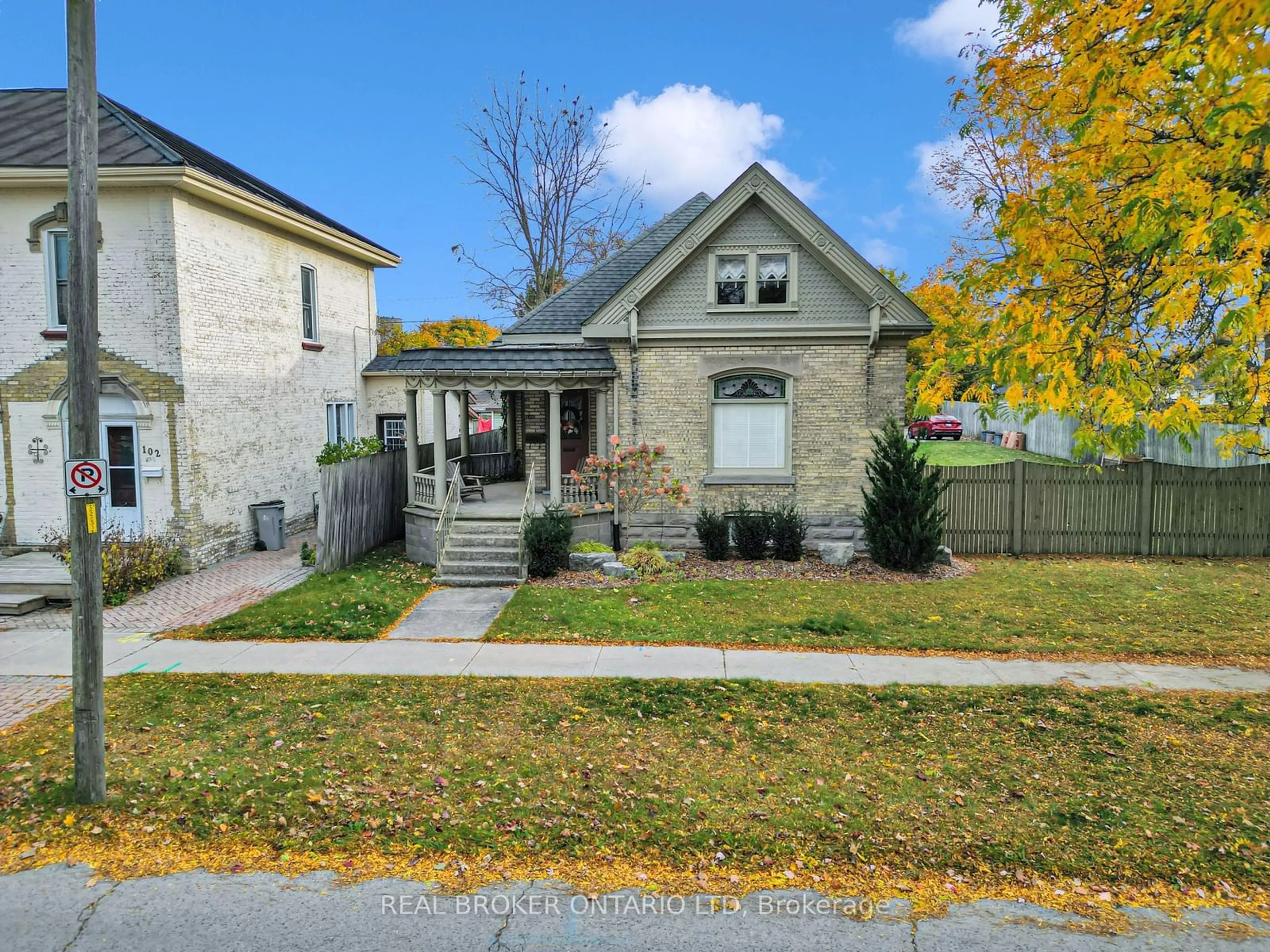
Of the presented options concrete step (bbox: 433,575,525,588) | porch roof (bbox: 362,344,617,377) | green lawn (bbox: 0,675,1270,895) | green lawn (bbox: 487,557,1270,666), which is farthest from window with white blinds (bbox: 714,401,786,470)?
green lawn (bbox: 0,675,1270,895)

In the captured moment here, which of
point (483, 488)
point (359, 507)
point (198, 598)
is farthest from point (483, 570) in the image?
point (198, 598)

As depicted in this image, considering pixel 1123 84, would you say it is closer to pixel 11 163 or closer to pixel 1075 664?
pixel 1075 664

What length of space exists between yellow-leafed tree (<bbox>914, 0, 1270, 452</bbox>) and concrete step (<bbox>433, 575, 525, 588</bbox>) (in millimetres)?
7494

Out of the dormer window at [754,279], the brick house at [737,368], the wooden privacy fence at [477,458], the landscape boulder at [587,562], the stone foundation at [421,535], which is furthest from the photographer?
the wooden privacy fence at [477,458]

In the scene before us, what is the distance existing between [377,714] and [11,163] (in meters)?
12.9

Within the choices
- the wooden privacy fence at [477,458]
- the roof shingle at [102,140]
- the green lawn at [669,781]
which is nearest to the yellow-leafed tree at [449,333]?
the wooden privacy fence at [477,458]

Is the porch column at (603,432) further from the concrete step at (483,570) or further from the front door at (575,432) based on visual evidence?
the concrete step at (483,570)

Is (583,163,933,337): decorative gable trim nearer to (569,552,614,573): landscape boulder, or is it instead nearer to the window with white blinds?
the window with white blinds

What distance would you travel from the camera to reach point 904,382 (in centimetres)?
1565

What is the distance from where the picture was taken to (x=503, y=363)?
582 inches

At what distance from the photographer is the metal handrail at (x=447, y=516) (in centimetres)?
1382

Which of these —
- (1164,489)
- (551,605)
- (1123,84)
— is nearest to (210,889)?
(551,605)

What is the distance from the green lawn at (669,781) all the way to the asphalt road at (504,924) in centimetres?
28

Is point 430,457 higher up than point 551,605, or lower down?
higher up
